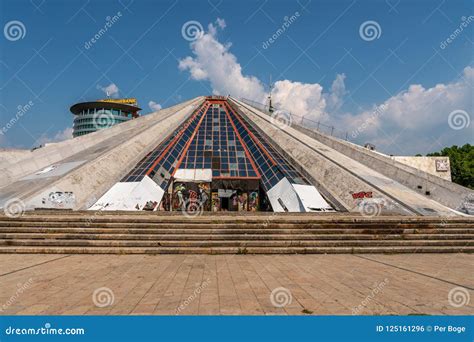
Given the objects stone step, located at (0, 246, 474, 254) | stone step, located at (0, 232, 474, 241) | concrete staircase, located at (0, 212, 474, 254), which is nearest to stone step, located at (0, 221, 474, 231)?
concrete staircase, located at (0, 212, 474, 254)

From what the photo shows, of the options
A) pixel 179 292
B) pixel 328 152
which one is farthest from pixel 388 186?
pixel 179 292

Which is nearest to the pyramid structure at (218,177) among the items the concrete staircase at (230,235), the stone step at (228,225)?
the stone step at (228,225)

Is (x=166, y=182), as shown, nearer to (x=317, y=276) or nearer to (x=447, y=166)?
(x=317, y=276)

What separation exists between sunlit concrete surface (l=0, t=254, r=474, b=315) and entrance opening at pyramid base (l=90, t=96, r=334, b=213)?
27.8 ft

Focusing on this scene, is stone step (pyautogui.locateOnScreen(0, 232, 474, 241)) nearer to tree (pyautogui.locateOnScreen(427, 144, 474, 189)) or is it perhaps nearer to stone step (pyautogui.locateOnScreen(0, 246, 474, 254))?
stone step (pyautogui.locateOnScreen(0, 246, 474, 254))

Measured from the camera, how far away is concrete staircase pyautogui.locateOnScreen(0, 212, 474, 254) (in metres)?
10.3

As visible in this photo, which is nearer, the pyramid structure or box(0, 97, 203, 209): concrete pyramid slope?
box(0, 97, 203, 209): concrete pyramid slope

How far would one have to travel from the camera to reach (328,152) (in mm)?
24578

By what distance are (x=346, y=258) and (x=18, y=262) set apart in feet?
34.1

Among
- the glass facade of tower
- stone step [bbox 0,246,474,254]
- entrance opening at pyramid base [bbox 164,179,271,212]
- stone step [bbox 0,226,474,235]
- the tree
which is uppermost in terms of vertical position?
the glass facade of tower

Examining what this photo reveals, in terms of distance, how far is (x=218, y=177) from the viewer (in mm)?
21719

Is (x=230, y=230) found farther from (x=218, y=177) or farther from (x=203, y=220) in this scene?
(x=218, y=177)

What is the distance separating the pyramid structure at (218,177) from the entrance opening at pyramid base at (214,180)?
0.08 metres

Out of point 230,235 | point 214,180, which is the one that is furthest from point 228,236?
point 214,180
